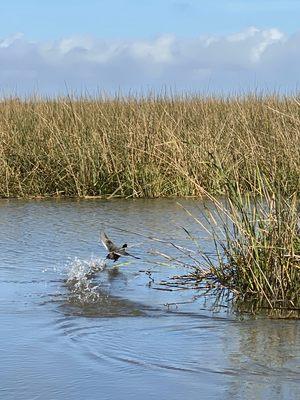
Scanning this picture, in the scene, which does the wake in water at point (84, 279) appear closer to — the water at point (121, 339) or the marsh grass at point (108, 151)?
the water at point (121, 339)

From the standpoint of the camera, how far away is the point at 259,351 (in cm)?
446

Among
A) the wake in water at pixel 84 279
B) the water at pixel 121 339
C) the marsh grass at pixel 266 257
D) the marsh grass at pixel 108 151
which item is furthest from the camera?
the marsh grass at pixel 108 151

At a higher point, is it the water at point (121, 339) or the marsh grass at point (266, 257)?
the marsh grass at point (266, 257)

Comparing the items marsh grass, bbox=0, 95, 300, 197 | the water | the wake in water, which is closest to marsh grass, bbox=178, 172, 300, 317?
the water

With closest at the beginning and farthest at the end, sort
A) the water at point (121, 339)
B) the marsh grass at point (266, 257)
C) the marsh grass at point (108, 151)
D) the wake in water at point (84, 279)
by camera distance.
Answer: the water at point (121, 339) < the marsh grass at point (266, 257) < the wake in water at point (84, 279) < the marsh grass at point (108, 151)

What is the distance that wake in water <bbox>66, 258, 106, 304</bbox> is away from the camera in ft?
19.7

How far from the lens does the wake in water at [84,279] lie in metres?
6.01

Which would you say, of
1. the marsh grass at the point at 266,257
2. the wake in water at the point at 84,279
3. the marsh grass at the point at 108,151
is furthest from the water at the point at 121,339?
the marsh grass at the point at 108,151

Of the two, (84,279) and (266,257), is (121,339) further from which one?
(84,279)

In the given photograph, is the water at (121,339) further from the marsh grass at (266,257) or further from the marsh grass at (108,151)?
the marsh grass at (108,151)

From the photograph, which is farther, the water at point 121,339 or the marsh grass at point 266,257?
the marsh grass at point 266,257

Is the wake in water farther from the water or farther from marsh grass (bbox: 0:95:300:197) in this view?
marsh grass (bbox: 0:95:300:197)

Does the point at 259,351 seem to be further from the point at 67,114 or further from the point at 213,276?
the point at 67,114

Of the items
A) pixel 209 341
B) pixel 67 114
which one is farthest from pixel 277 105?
pixel 209 341
